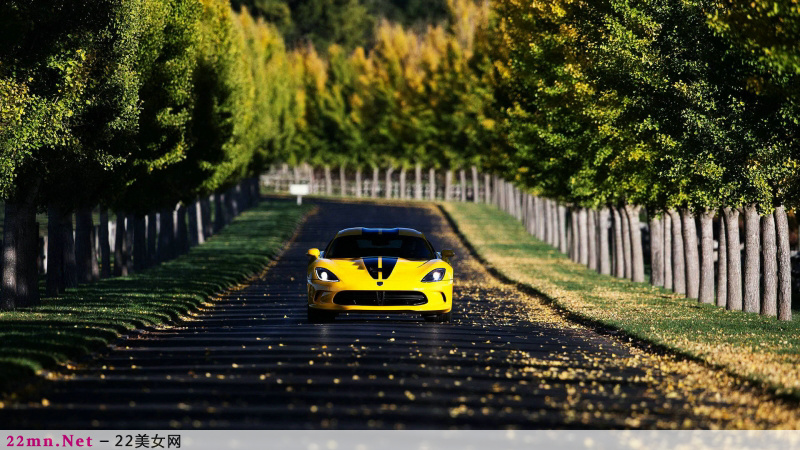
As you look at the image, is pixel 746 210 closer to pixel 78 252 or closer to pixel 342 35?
pixel 78 252

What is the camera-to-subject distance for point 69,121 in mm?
26375

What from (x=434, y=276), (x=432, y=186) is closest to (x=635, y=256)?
(x=434, y=276)

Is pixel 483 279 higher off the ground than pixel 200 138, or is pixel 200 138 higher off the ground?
pixel 200 138

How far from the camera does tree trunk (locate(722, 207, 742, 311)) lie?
2870 centimetres

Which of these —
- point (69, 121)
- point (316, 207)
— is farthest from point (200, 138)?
point (316, 207)

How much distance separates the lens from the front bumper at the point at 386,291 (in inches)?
894

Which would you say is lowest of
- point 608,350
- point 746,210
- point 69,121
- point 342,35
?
point 608,350

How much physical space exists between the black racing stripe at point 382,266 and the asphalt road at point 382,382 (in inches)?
34.0

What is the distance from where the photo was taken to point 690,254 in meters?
32.9

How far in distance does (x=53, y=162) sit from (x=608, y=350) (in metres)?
11.8

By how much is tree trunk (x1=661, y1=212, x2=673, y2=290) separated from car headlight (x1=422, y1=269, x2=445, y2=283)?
584 inches

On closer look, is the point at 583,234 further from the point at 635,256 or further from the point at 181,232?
the point at 181,232

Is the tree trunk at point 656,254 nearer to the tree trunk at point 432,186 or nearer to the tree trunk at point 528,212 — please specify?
the tree trunk at point 528,212

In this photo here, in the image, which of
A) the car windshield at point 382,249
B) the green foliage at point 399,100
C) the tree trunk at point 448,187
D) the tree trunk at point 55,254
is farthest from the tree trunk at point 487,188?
the car windshield at point 382,249
